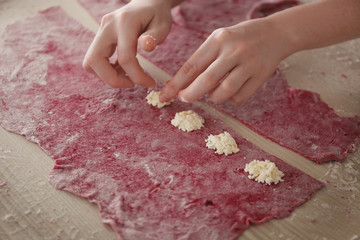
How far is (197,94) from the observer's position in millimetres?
1124

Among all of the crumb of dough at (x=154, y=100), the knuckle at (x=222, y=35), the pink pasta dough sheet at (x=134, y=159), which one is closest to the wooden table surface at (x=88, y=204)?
the pink pasta dough sheet at (x=134, y=159)

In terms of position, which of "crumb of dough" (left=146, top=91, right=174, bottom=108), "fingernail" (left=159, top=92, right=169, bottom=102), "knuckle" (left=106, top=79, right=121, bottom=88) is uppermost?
"knuckle" (left=106, top=79, right=121, bottom=88)

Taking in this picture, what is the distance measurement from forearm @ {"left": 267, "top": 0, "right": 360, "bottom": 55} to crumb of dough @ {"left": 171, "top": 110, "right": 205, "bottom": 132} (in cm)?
37

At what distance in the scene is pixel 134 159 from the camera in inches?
43.5

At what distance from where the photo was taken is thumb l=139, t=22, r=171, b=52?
1154 millimetres

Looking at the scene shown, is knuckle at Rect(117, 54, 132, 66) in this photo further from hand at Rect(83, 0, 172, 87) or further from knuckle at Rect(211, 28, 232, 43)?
knuckle at Rect(211, 28, 232, 43)

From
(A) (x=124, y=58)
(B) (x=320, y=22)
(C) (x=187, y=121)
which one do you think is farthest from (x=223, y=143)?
(B) (x=320, y=22)

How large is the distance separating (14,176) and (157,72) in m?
0.65

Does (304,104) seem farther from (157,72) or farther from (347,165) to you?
(157,72)

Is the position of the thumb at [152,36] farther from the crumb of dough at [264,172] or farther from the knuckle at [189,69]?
the crumb of dough at [264,172]

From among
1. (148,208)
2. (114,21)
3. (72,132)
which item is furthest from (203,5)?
(148,208)

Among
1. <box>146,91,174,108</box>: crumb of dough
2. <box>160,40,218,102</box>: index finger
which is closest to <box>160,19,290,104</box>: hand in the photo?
<box>160,40,218,102</box>: index finger

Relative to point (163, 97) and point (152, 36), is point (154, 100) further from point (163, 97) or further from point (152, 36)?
point (152, 36)

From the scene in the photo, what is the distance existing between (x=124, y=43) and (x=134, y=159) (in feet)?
1.16
